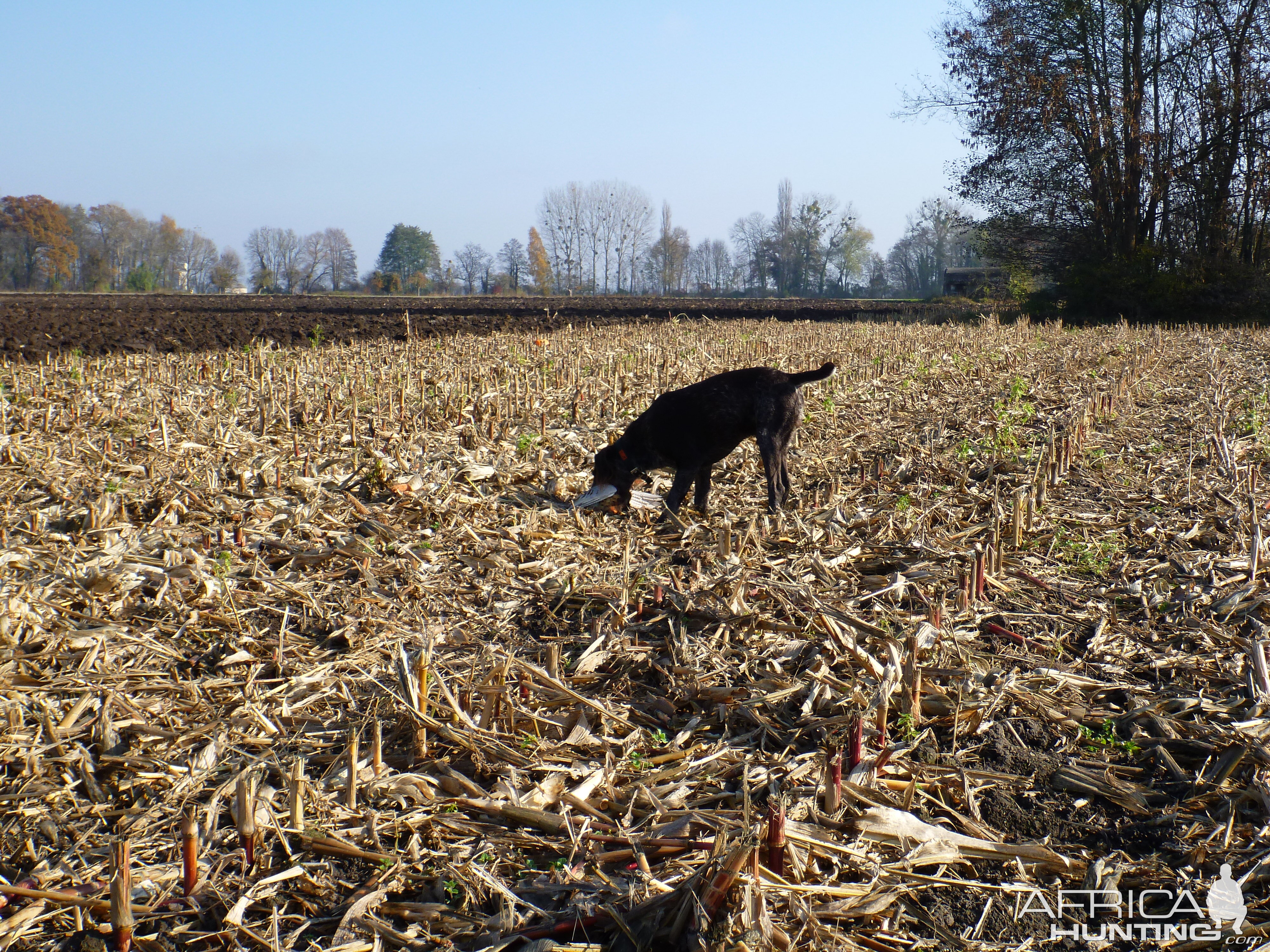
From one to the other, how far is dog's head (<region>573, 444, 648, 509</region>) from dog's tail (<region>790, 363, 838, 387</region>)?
1396 mm

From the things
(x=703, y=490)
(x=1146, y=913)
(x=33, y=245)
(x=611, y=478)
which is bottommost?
(x=1146, y=913)

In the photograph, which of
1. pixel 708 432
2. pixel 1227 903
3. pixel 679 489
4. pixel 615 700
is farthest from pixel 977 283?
pixel 1227 903

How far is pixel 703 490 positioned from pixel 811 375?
1.20 m

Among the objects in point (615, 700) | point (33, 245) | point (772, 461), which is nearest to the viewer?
point (615, 700)

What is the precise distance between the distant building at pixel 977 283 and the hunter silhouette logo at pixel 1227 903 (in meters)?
36.6

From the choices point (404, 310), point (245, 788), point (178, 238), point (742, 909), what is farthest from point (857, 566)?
point (178, 238)

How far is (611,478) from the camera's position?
6.06 metres

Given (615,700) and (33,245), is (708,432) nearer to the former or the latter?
(615,700)

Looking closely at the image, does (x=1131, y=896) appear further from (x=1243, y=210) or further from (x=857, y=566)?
(x=1243, y=210)

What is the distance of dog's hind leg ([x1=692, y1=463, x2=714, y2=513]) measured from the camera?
6199 millimetres

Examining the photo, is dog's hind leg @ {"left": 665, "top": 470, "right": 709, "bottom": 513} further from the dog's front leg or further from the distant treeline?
the distant treeline

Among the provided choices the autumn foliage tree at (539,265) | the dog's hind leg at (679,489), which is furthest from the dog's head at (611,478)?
the autumn foliage tree at (539,265)

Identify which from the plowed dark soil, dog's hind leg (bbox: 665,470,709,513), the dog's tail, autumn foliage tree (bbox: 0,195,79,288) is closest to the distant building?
the plowed dark soil

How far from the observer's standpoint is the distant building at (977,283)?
37781 mm
